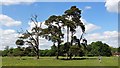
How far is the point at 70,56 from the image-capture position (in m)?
44.5

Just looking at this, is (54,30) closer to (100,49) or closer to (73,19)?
(73,19)

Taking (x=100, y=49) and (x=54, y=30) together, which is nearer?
(x=54, y=30)

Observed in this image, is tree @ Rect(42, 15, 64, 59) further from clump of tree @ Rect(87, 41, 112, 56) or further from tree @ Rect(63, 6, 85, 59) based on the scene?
clump of tree @ Rect(87, 41, 112, 56)

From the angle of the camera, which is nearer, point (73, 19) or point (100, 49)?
point (73, 19)

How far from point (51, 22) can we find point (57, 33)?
2.01m

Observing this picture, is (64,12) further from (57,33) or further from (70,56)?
(70,56)

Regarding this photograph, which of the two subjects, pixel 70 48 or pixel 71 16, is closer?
pixel 70 48

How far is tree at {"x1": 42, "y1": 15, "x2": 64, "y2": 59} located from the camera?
43625mm

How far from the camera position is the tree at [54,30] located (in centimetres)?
4362

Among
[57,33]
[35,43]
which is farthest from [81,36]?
[35,43]

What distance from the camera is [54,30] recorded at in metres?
44.3

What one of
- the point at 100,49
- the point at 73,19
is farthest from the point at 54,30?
the point at 100,49

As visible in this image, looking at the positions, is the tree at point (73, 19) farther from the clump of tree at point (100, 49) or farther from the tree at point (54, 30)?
the clump of tree at point (100, 49)

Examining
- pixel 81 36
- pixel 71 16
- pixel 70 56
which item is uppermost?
pixel 71 16
